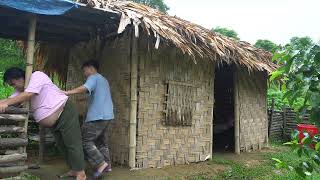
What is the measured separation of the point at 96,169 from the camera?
5496mm

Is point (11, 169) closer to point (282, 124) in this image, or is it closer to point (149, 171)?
point (149, 171)

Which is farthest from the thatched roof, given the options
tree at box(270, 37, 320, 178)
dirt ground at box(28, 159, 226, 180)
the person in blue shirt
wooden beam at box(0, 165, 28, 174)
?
tree at box(270, 37, 320, 178)

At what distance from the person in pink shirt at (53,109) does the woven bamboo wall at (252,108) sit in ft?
15.2

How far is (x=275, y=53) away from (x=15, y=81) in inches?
148

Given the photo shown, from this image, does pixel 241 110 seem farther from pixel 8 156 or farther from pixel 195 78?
pixel 8 156

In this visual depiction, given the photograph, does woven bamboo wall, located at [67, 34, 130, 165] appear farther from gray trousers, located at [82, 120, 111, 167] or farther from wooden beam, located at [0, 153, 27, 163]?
wooden beam, located at [0, 153, 27, 163]

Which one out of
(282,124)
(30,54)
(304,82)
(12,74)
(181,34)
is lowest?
(282,124)

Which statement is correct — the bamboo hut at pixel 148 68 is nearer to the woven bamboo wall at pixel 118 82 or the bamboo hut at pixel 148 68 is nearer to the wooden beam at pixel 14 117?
the woven bamboo wall at pixel 118 82

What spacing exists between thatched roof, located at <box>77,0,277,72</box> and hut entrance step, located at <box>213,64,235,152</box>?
1.42m

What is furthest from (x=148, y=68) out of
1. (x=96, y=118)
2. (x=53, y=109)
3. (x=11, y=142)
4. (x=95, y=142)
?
(x=11, y=142)

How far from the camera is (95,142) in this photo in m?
5.85

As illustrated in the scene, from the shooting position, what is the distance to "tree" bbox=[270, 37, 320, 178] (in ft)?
5.56

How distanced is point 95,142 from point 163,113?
134 centimetres

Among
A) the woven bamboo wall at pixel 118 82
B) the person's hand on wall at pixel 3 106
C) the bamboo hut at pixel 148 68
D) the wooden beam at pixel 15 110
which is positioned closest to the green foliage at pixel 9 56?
the bamboo hut at pixel 148 68
